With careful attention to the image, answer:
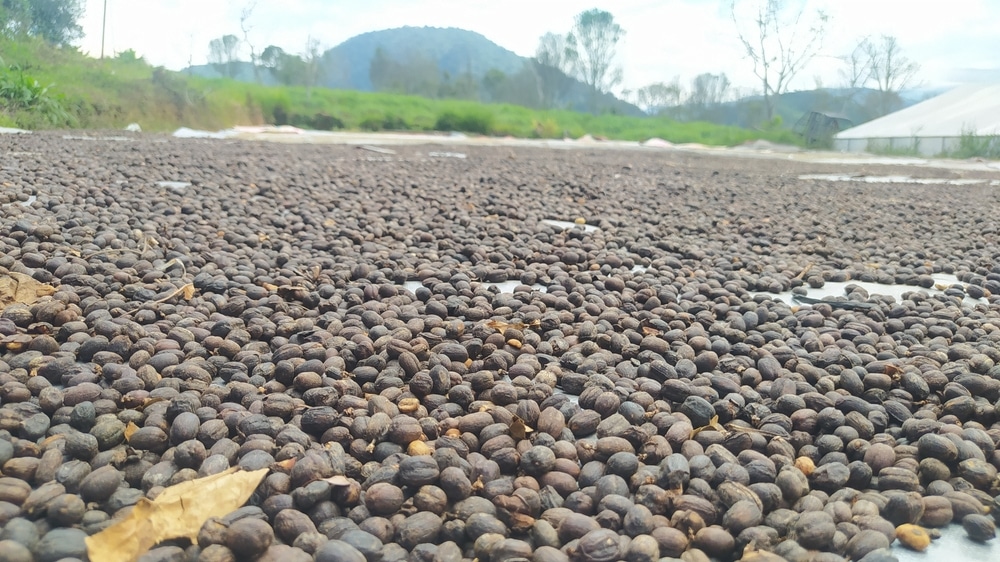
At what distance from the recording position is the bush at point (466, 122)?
91.2 ft

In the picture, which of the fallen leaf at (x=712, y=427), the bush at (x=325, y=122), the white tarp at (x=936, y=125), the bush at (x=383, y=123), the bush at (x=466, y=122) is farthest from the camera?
the bush at (x=466, y=122)

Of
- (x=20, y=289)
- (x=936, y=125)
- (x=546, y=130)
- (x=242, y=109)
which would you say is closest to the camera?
(x=20, y=289)

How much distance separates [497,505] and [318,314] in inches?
56.5

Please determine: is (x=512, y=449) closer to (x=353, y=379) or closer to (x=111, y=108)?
(x=353, y=379)

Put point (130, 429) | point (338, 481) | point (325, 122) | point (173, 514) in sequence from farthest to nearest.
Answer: point (325, 122) < point (130, 429) < point (338, 481) < point (173, 514)

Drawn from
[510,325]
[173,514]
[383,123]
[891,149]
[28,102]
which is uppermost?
[383,123]

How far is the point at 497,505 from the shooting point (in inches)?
61.1

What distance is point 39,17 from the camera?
44.3 ft

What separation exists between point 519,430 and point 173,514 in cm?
88

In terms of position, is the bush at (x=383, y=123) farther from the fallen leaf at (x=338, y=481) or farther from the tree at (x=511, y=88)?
the fallen leaf at (x=338, y=481)

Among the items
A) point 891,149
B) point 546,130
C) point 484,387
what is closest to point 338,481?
point 484,387

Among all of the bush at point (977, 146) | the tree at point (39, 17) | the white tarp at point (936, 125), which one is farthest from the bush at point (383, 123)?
Answer: the bush at point (977, 146)

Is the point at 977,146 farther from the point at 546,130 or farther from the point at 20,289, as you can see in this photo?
the point at 20,289

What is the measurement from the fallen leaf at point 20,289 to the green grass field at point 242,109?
34.5 ft
